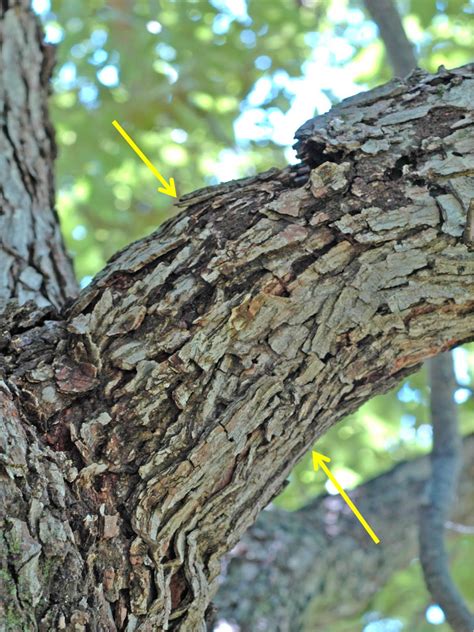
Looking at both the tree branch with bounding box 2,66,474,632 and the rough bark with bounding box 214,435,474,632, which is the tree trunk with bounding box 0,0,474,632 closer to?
the tree branch with bounding box 2,66,474,632

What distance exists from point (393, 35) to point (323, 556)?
6.58ft

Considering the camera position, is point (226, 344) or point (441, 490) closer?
point (226, 344)

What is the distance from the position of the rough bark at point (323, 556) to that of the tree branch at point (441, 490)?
194 millimetres

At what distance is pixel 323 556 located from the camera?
311cm

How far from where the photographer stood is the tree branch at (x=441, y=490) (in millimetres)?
2463

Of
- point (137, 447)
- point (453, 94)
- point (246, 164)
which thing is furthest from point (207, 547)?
point (246, 164)

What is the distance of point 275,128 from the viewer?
4172mm

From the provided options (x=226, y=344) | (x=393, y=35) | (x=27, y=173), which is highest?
(x=393, y=35)

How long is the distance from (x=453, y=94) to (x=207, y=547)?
107cm

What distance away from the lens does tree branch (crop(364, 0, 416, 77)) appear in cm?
297

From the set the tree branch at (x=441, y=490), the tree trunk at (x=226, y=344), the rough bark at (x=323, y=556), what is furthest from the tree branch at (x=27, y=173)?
the tree branch at (x=441, y=490)

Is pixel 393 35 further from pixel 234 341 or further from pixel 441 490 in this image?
pixel 234 341

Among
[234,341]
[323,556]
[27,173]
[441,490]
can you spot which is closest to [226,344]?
[234,341]

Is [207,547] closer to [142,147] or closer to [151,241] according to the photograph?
[151,241]
